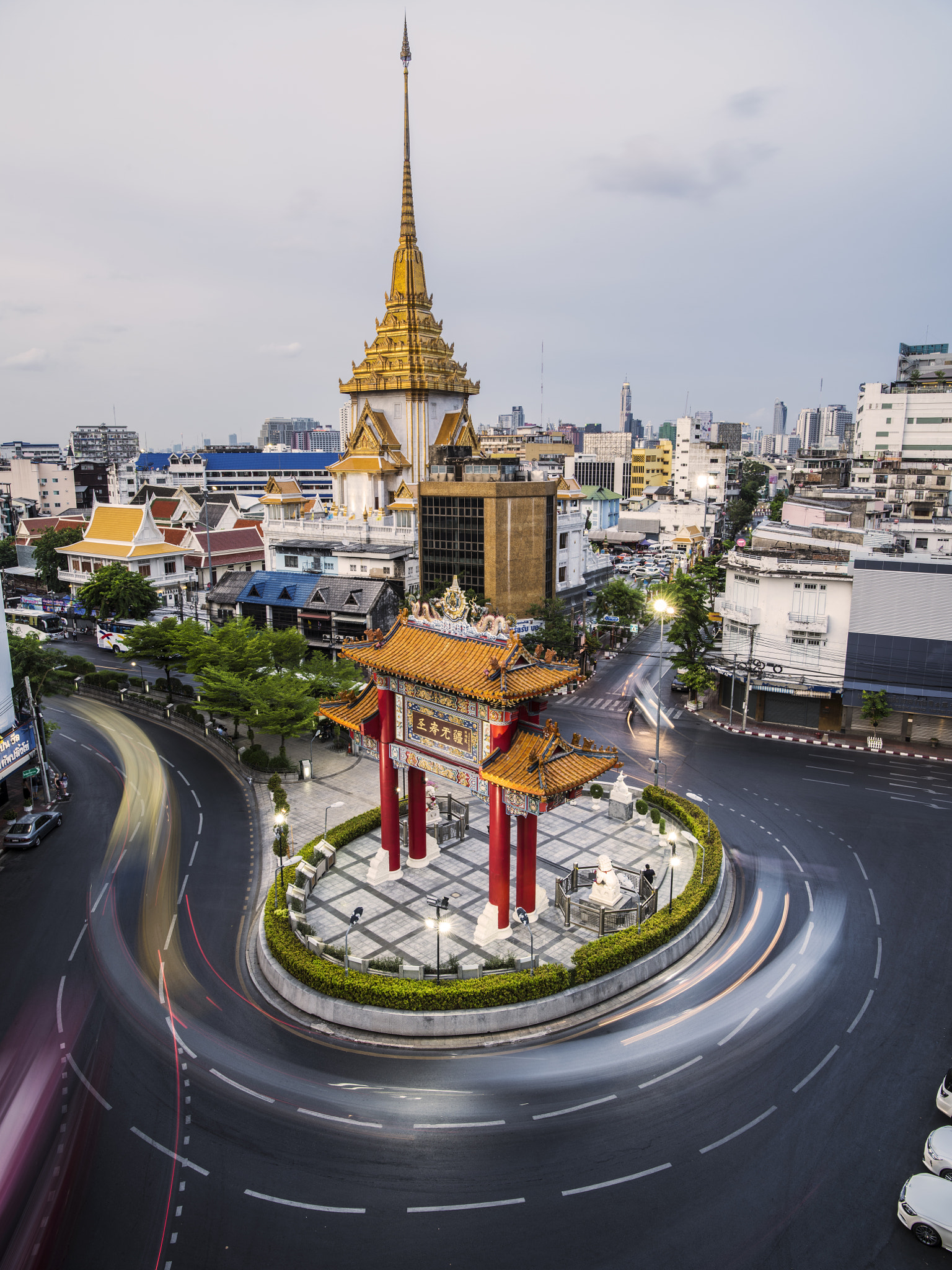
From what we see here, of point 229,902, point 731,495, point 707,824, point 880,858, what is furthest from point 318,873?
point 731,495

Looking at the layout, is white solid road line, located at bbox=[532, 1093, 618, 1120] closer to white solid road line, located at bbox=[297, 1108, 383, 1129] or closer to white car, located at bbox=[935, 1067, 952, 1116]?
white solid road line, located at bbox=[297, 1108, 383, 1129]

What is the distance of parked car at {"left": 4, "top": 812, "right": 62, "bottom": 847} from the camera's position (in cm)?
3562

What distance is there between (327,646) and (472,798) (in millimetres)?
31673

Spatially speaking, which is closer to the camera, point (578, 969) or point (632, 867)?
point (578, 969)

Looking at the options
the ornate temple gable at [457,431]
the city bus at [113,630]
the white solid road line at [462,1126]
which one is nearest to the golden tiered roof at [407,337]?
the ornate temple gable at [457,431]

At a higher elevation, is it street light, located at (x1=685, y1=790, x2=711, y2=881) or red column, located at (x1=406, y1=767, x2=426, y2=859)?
red column, located at (x1=406, y1=767, x2=426, y2=859)

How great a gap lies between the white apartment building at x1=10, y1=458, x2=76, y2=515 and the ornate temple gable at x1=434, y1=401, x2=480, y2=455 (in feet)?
346

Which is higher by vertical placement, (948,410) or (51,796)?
(948,410)

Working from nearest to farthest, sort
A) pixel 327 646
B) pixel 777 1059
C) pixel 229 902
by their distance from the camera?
pixel 777 1059, pixel 229 902, pixel 327 646

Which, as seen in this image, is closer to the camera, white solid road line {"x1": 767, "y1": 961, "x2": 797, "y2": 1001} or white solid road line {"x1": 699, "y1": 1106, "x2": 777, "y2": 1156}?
white solid road line {"x1": 699, "y1": 1106, "x2": 777, "y2": 1156}

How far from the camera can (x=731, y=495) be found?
584 ft

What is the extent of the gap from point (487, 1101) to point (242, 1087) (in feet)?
22.6

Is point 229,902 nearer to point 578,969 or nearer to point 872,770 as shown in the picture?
point 578,969

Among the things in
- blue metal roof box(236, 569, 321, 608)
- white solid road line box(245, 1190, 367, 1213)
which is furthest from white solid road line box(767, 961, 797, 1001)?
blue metal roof box(236, 569, 321, 608)
